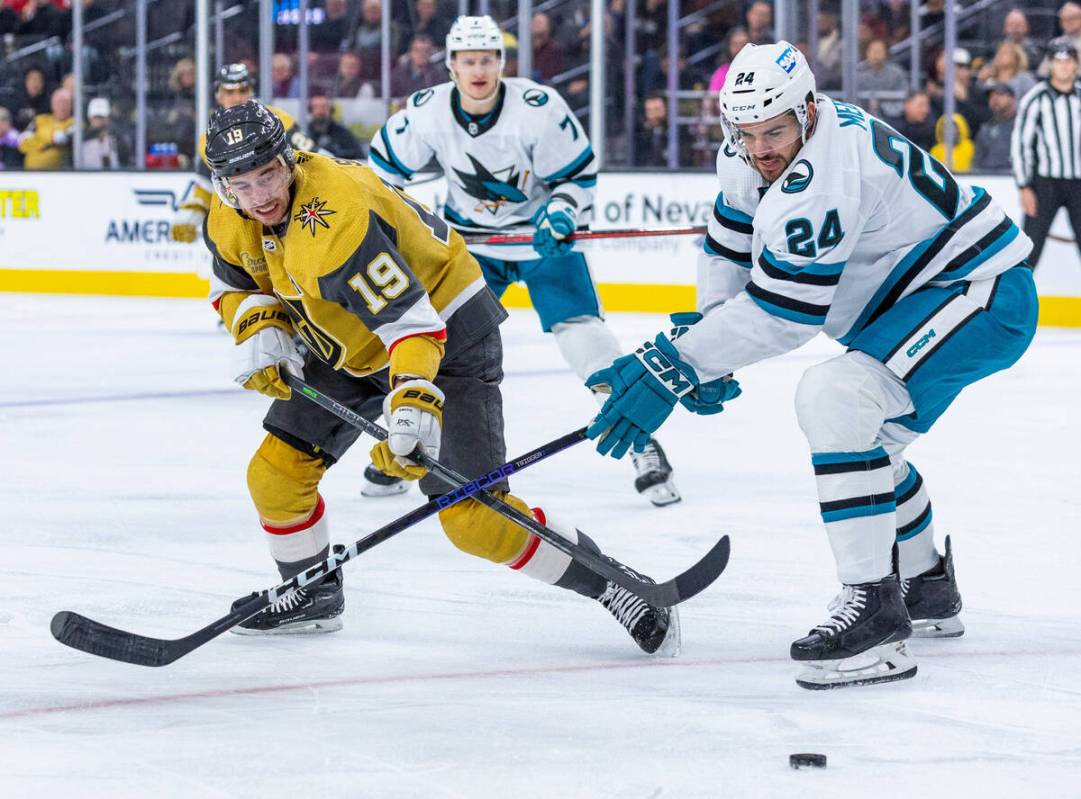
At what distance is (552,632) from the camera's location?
2666mm

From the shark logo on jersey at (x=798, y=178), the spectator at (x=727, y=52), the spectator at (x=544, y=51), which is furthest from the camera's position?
the spectator at (x=544, y=51)

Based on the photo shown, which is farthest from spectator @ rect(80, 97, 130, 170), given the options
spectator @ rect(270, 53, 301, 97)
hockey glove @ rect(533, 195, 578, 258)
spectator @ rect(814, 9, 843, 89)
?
hockey glove @ rect(533, 195, 578, 258)

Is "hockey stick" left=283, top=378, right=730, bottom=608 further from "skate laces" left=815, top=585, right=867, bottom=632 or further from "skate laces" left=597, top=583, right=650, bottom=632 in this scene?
"skate laces" left=815, top=585, right=867, bottom=632

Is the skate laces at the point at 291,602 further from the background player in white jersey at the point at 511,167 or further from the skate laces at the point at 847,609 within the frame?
the background player in white jersey at the point at 511,167

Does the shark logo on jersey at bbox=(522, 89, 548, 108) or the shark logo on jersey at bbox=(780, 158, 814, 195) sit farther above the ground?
the shark logo on jersey at bbox=(522, 89, 548, 108)

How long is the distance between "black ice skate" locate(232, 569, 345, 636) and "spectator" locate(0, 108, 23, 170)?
7957mm

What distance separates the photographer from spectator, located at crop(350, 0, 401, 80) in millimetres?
9273

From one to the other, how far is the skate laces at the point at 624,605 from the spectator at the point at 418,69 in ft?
22.2

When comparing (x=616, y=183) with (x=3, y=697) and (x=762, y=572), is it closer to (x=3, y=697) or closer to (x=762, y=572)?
(x=762, y=572)

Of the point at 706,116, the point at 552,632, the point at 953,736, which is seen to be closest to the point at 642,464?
the point at 552,632

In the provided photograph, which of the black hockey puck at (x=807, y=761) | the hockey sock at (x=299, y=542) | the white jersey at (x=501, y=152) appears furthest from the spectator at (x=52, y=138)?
the black hockey puck at (x=807, y=761)

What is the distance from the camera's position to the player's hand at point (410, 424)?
90.6 inches

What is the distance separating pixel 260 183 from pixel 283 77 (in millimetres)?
7361

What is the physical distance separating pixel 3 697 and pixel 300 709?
0.41 meters
